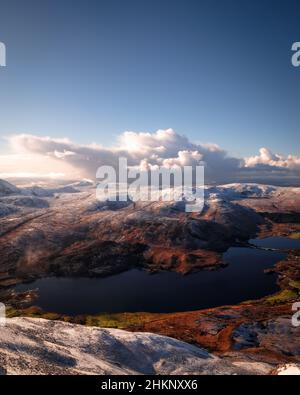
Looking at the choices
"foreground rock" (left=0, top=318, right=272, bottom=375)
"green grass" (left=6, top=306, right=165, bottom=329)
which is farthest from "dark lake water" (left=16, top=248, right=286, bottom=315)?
"foreground rock" (left=0, top=318, right=272, bottom=375)

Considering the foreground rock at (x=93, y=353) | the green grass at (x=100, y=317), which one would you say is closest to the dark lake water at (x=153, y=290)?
the green grass at (x=100, y=317)

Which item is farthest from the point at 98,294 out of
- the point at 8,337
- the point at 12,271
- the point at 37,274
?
the point at 8,337

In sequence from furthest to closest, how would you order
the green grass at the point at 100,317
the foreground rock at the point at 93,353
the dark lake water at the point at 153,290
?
the dark lake water at the point at 153,290 < the green grass at the point at 100,317 < the foreground rock at the point at 93,353

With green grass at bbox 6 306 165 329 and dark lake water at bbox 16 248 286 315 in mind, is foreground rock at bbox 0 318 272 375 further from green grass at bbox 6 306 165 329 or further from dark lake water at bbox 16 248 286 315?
dark lake water at bbox 16 248 286 315

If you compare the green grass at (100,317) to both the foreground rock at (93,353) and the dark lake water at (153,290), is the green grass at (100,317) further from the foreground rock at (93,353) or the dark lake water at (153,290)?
the foreground rock at (93,353)

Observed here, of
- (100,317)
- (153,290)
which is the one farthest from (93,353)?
(153,290)
